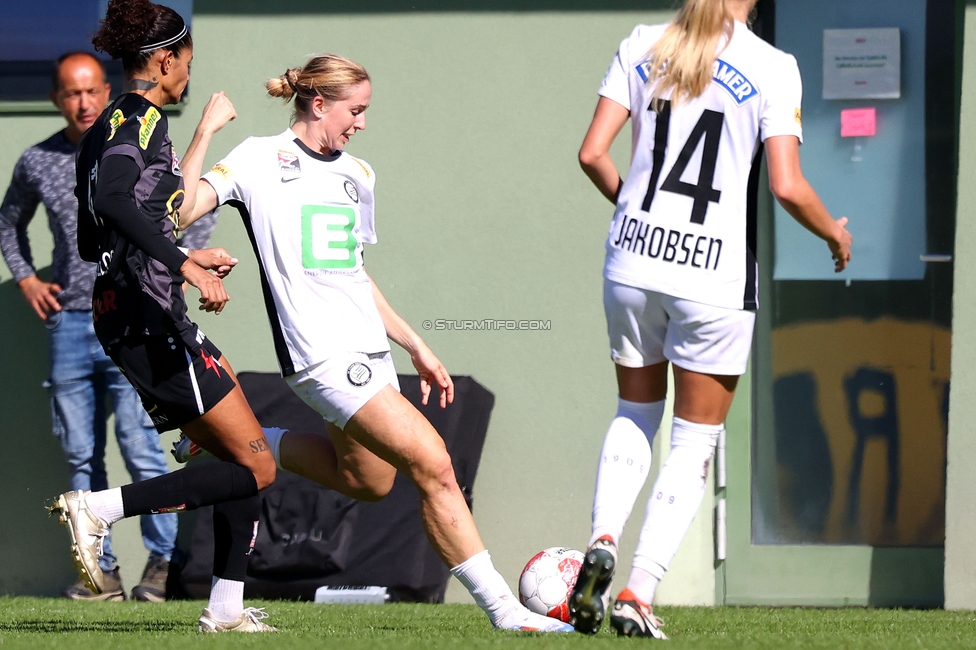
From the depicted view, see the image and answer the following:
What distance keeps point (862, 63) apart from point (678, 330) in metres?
3.08

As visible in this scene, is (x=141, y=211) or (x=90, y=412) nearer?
(x=141, y=211)

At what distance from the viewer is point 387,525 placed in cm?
586

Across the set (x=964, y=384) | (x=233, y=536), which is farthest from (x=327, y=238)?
(x=964, y=384)

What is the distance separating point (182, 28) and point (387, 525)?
257cm

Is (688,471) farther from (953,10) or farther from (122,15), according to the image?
(953,10)

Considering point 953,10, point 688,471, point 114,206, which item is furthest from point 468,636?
point 953,10

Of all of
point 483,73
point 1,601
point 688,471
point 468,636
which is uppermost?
point 483,73

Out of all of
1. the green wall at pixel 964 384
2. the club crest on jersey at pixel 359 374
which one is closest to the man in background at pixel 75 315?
the club crest on jersey at pixel 359 374

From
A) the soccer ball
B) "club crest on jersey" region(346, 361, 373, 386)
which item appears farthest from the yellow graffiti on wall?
"club crest on jersey" region(346, 361, 373, 386)

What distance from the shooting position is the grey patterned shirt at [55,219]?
19.6 feet

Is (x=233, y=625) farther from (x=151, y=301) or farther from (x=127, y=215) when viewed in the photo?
(x=127, y=215)

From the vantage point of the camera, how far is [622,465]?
146 inches

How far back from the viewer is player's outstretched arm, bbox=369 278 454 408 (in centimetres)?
437

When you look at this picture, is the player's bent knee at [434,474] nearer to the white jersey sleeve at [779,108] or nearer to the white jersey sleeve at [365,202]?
the white jersey sleeve at [365,202]
